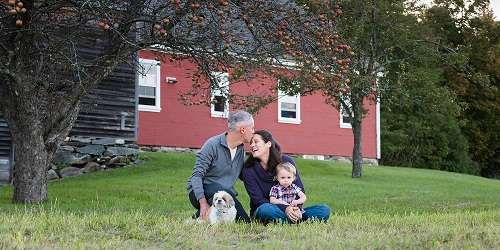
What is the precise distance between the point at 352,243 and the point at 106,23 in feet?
19.7

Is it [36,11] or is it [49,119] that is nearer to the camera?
[36,11]

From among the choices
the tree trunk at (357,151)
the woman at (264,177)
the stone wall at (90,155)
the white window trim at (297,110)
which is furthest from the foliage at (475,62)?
the woman at (264,177)

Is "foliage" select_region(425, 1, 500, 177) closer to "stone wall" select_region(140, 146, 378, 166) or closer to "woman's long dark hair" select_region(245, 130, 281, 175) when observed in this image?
"stone wall" select_region(140, 146, 378, 166)

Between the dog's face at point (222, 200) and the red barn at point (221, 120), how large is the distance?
1527 centimetres

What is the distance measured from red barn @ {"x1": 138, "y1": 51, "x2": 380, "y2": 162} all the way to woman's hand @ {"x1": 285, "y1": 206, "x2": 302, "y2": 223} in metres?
15.2

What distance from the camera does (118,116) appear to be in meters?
22.2

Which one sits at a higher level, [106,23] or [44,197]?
[106,23]

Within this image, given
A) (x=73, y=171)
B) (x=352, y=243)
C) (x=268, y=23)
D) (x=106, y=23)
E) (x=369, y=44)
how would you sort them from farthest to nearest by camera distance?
(x=369, y=44) → (x=73, y=171) → (x=268, y=23) → (x=106, y=23) → (x=352, y=243)

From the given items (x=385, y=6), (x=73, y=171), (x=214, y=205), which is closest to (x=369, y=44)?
(x=385, y=6)

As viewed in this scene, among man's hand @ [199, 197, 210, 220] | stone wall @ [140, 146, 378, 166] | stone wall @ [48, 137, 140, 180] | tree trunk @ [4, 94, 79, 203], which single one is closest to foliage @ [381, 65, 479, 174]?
stone wall @ [140, 146, 378, 166]

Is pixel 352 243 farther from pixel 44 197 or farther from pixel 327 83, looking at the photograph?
pixel 44 197

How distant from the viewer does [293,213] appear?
316 inches

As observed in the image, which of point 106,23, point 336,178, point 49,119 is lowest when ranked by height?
point 336,178

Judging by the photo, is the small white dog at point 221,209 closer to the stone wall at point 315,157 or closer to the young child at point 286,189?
the young child at point 286,189
